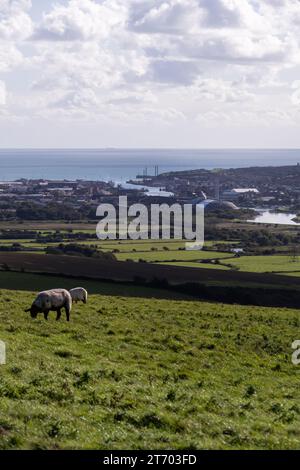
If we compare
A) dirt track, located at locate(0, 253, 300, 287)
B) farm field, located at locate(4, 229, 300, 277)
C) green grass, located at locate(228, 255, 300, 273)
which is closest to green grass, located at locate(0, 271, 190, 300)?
dirt track, located at locate(0, 253, 300, 287)

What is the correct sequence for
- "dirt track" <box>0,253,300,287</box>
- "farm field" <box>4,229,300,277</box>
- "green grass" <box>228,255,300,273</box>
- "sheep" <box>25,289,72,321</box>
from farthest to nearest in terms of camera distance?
"farm field" <box>4,229,300,277</box> < "green grass" <box>228,255,300,273</box> < "dirt track" <box>0,253,300,287</box> < "sheep" <box>25,289,72,321</box>

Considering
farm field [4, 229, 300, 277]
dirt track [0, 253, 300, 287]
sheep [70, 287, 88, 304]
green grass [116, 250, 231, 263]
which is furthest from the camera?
green grass [116, 250, 231, 263]

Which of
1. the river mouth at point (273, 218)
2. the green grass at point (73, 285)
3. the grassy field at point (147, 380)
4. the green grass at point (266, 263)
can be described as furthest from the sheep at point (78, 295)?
the river mouth at point (273, 218)

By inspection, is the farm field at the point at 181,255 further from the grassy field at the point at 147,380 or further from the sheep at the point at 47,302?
the sheep at the point at 47,302

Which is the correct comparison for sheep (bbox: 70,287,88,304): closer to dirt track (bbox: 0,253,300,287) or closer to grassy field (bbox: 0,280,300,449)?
grassy field (bbox: 0,280,300,449)

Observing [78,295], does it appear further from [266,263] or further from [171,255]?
[171,255]

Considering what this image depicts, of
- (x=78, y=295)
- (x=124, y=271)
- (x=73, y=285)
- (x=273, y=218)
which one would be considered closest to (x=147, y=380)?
(x=78, y=295)
